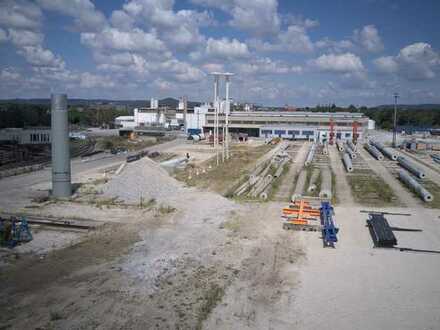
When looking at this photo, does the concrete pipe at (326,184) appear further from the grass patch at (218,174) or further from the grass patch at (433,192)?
the grass patch at (218,174)

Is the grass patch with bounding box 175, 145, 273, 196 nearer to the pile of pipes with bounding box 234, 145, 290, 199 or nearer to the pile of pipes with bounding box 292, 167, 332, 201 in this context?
the pile of pipes with bounding box 234, 145, 290, 199

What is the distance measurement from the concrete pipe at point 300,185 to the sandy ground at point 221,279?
14.7ft

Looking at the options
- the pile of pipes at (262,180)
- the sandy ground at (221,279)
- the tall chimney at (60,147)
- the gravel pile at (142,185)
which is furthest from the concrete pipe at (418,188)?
the tall chimney at (60,147)

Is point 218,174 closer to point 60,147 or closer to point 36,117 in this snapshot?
point 60,147

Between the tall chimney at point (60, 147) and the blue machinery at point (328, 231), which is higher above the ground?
the tall chimney at point (60, 147)

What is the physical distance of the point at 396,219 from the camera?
17.3m

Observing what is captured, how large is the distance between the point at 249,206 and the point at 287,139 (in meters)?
45.8

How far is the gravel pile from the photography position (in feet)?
67.2

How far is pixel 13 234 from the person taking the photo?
1357 centimetres

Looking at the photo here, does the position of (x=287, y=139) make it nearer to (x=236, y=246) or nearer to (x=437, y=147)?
(x=437, y=147)

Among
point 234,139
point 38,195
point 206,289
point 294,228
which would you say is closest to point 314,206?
point 294,228

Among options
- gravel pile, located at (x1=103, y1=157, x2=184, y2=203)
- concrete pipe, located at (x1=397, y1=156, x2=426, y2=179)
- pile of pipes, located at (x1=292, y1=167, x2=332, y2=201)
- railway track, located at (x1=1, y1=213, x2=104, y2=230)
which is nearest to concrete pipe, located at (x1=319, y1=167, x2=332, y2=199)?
pile of pipes, located at (x1=292, y1=167, x2=332, y2=201)

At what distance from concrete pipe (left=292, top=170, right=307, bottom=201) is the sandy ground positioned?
4.47m

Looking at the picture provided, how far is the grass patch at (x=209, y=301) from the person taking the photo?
8680 millimetres
